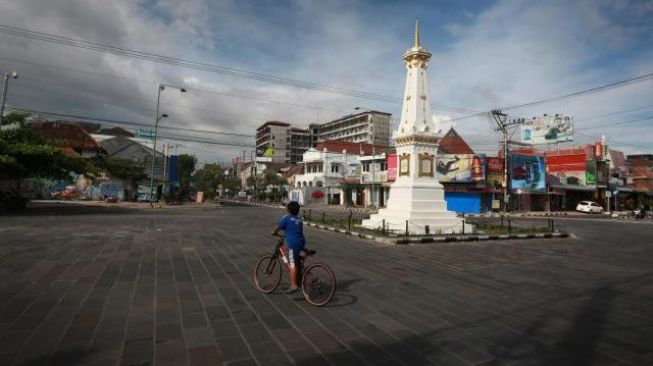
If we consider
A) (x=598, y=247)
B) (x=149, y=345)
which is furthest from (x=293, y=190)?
(x=149, y=345)

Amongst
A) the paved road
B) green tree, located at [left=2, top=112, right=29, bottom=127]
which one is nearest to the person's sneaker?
the paved road

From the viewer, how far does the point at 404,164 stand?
1922 centimetres

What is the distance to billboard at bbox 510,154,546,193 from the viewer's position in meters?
44.3

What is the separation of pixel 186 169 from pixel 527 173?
2761 inches

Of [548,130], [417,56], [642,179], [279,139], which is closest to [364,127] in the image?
[279,139]

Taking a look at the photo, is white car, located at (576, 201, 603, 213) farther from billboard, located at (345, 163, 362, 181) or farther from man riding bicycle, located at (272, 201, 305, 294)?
man riding bicycle, located at (272, 201, 305, 294)

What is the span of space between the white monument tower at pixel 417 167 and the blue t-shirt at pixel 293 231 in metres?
11.8

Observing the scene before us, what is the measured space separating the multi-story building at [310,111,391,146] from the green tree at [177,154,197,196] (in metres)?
39.8

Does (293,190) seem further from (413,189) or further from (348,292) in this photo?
(348,292)

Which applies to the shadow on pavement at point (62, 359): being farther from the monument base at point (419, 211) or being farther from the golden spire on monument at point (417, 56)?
the golden spire on monument at point (417, 56)

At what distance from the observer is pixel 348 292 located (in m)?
7.13

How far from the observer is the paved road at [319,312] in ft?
14.2

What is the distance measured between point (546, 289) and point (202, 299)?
6.70m

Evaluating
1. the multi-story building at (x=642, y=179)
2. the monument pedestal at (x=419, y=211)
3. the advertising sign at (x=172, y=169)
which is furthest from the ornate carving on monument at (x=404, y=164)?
the multi-story building at (x=642, y=179)
